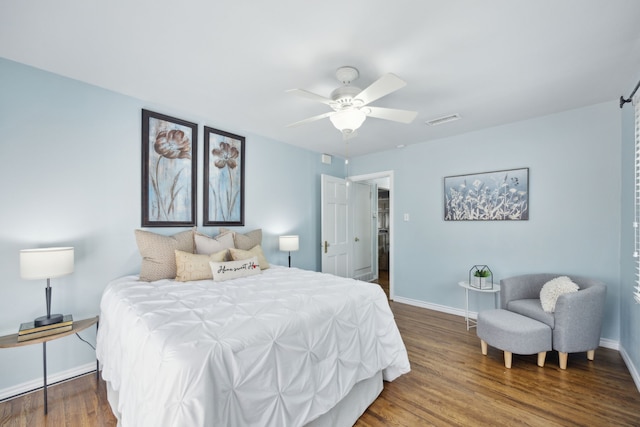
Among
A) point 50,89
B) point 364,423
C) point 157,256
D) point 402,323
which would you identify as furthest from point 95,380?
point 402,323

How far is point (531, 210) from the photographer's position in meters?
3.31

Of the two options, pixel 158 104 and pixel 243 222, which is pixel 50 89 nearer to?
pixel 158 104

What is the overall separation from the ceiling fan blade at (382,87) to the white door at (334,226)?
256 centimetres

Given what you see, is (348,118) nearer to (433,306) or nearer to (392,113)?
(392,113)

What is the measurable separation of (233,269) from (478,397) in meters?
2.26

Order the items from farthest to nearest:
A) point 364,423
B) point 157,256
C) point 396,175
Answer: point 396,175, point 157,256, point 364,423

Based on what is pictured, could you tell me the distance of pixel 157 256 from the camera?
2582 mm

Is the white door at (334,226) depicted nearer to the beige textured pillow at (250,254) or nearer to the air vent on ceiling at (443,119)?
the beige textured pillow at (250,254)

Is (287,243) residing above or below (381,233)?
above

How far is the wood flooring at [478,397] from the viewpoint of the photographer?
1833mm

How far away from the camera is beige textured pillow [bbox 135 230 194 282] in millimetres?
2523

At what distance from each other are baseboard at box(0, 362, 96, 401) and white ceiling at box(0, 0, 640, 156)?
98.2 inches

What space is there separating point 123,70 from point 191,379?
7.88 feet

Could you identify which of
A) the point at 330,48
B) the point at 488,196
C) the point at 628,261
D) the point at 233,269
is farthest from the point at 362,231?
the point at 330,48
